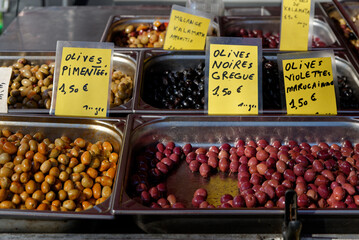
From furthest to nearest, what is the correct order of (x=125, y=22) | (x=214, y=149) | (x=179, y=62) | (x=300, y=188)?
(x=125, y=22), (x=179, y=62), (x=214, y=149), (x=300, y=188)

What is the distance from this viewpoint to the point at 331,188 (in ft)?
5.08

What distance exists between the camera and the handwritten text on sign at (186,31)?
2214mm

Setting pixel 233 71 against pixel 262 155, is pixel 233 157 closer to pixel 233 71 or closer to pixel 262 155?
pixel 262 155

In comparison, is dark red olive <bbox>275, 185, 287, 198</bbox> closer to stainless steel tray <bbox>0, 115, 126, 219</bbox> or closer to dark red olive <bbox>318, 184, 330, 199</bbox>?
dark red olive <bbox>318, 184, 330, 199</bbox>

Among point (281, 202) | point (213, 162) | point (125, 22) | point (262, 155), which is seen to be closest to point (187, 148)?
point (213, 162)

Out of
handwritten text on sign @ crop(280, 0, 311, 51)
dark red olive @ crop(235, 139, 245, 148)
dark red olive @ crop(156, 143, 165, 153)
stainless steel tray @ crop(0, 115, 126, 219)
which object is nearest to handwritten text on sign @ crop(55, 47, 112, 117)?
stainless steel tray @ crop(0, 115, 126, 219)

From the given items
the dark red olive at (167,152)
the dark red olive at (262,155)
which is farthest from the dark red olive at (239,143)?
the dark red olive at (167,152)

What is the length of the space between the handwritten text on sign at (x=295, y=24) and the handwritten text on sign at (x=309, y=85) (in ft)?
1.85

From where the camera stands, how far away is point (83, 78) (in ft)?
5.58

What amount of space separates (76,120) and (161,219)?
2.41ft

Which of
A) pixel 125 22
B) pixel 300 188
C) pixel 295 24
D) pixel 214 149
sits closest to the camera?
pixel 300 188

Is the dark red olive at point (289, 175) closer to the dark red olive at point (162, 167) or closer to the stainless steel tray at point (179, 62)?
the dark red olive at point (162, 167)

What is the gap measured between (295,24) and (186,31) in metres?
0.67

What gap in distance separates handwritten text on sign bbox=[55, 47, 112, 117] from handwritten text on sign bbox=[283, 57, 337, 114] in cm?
84
